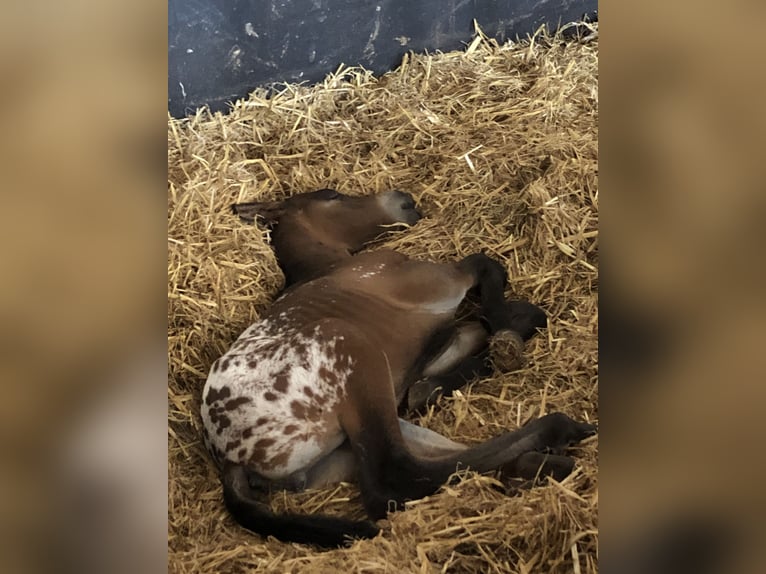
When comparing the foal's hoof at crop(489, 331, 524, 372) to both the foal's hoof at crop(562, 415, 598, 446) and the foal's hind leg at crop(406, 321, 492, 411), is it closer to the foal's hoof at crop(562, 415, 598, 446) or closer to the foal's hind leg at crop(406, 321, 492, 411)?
the foal's hind leg at crop(406, 321, 492, 411)

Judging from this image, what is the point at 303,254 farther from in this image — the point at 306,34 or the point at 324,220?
the point at 306,34

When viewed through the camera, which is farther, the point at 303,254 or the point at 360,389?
the point at 303,254

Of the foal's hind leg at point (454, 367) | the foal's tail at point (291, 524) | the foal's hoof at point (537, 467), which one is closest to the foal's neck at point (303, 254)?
the foal's hind leg at point (454, 367)

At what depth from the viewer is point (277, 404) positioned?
189 centimetres

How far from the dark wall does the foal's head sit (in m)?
0.64

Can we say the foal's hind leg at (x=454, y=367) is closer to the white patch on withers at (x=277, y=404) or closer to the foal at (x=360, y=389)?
the foal at (x=360, y=389)

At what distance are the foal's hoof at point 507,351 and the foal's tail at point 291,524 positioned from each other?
731 millimetres

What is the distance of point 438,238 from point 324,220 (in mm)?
440

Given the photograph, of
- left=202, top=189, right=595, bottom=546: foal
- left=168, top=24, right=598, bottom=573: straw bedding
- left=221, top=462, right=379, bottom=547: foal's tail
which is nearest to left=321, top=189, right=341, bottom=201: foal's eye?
left=168, top=24, right=598, bottom=573: straw bedding

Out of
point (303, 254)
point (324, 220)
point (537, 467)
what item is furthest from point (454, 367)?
point (324, 220)

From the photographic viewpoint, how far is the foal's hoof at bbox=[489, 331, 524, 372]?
2160 mm

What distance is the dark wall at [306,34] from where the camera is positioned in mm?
2928

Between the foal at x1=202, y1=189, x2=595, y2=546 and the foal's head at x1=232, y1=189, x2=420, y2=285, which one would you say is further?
the foal's head at x1=232, y1=189, x2=420, y2=285
